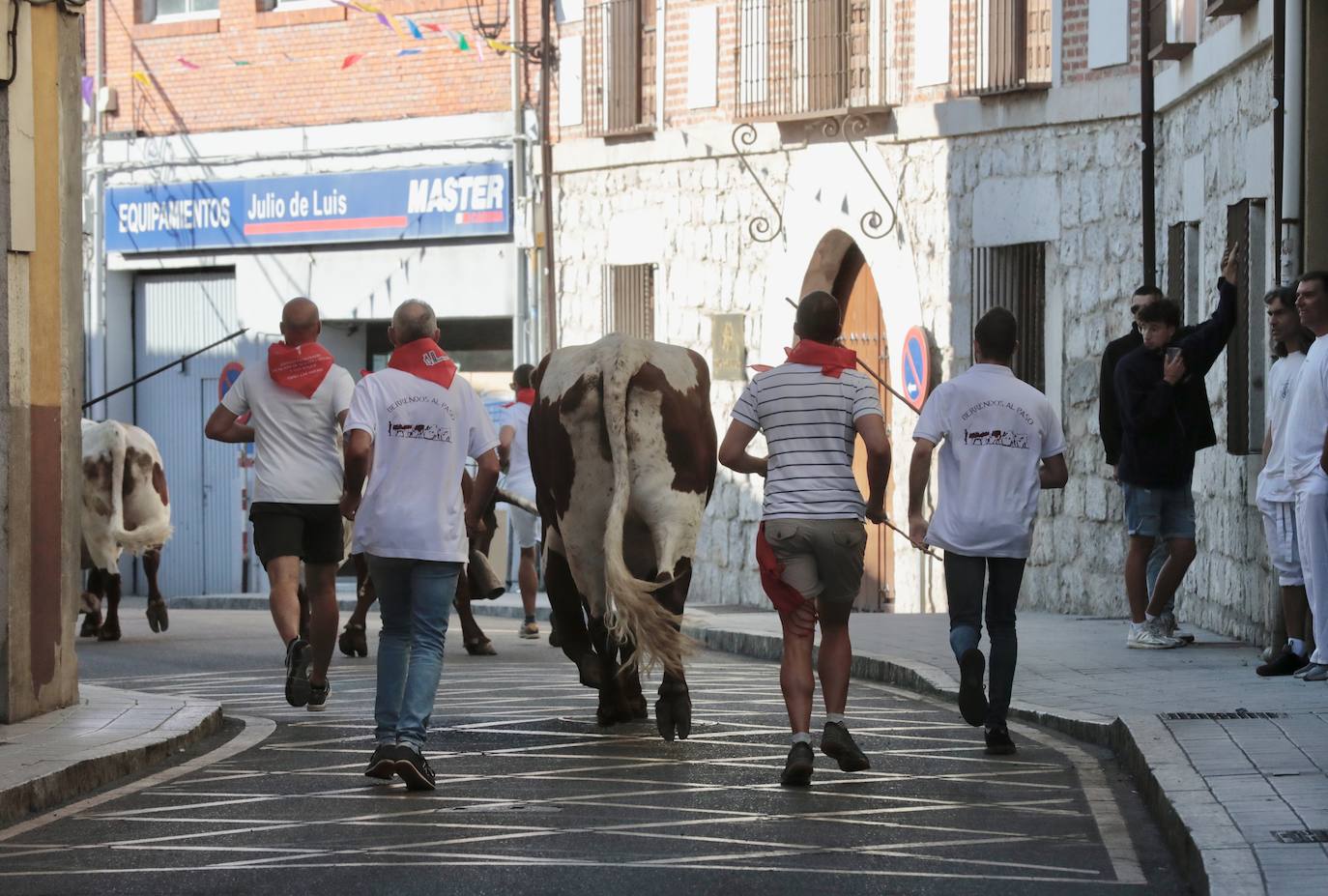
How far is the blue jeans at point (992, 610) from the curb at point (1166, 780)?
20.7 inches

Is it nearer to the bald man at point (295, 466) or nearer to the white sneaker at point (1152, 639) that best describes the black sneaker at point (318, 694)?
the bald man at point (295, 466)

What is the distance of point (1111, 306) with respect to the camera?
58.4 feet

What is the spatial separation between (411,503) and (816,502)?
1512 millimetres

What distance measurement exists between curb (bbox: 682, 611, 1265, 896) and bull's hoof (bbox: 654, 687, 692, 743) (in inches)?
66.7

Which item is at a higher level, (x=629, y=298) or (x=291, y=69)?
(x=291, y=69)

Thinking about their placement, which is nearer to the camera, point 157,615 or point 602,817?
point 602,817

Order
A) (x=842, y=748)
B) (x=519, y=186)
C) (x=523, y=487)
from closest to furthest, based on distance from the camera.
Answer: (x=842, y=748) < (x=523, y=487) < (x=519, y=186)

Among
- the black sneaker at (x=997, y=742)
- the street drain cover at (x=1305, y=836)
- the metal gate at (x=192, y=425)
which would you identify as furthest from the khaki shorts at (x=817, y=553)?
the metal gate at (x=192, y=425)

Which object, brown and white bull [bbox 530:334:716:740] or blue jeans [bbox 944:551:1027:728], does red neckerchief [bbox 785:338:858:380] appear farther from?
brown and white bull [bbox 530:334:716:740]

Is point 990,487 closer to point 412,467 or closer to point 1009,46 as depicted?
point 412,467

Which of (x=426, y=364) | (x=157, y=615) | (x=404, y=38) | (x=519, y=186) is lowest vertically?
(x=157, y=615)

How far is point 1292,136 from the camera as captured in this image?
12875 mm

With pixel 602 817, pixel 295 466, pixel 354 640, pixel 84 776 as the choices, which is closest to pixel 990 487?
pixel 602 817

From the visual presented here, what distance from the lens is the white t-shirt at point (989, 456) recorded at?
376 inches
